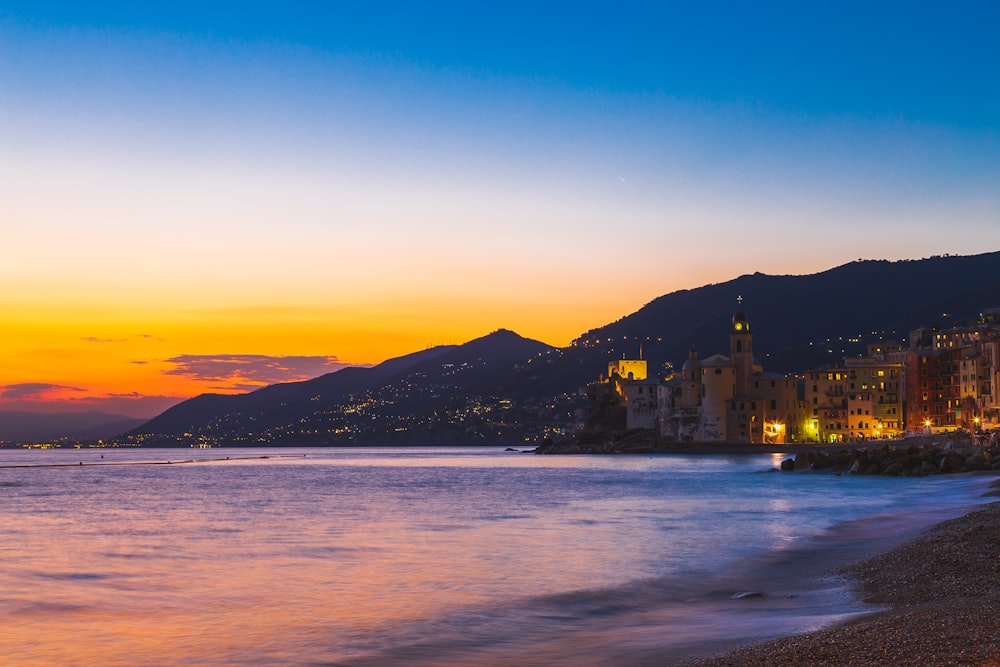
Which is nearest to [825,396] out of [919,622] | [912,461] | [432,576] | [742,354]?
[742,354]

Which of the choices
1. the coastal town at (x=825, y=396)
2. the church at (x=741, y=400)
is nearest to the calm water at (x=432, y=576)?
the coastal town at (x=825, y=396)

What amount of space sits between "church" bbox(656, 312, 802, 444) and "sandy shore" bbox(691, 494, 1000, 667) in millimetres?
124090

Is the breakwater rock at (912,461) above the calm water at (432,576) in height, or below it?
above

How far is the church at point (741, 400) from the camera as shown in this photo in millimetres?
143250

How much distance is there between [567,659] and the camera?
1529 cm

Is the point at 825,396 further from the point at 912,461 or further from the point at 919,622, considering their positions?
the point at 919,622

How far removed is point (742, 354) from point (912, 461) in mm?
74354

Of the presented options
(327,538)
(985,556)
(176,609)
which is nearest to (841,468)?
(327,538)

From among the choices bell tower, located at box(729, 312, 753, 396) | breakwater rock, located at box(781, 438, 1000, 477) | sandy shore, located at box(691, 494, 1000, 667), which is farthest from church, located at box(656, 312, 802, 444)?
sandy shore, located at box(691, 494, 1000, 667)

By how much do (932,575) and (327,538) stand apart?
74.1 feet

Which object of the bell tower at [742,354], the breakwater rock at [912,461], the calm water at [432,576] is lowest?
the calm water at [432,576]

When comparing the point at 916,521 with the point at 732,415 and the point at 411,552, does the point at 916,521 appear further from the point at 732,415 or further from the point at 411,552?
the point at 732,415

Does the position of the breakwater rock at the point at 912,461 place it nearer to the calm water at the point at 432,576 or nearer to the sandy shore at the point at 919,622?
the calm water at the point at 432,576

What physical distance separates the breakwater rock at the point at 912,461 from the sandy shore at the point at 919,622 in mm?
48508
